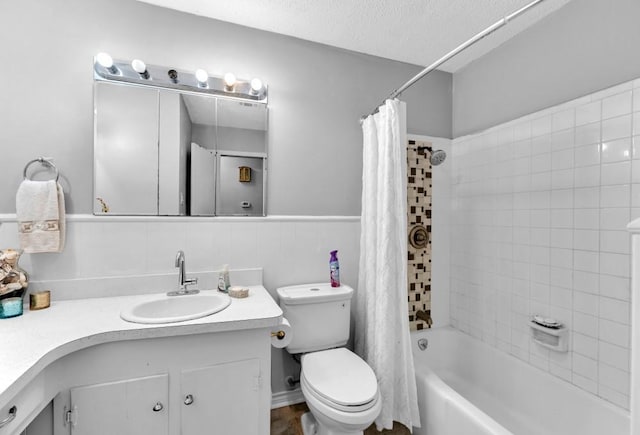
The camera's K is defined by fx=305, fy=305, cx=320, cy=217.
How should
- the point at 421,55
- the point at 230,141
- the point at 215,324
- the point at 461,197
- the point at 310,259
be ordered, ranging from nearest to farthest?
1. the point at 215,324
2. the point at 230,141
3. the point at 310,259
4. the point at 421,55
5. the point at 461,197

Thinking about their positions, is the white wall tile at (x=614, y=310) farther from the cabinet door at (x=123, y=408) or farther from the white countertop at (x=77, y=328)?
the cabinet door at (x=123, y=408)

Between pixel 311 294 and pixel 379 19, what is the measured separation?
Answer: 1.68 meters

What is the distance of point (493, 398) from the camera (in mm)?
1970

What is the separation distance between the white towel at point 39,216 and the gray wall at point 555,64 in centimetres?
265

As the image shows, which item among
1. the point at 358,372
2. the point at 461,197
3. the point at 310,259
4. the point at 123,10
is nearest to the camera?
the point at 358,372

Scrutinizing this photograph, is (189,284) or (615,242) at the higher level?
(615,242)

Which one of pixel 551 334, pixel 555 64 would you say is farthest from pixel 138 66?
Result: pixel 551 334

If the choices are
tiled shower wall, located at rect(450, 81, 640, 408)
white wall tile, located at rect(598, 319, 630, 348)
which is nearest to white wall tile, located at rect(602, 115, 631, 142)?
tiled shower wall, located at rect(450, 81, 640, 408)

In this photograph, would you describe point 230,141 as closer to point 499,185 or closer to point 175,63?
point 175,63

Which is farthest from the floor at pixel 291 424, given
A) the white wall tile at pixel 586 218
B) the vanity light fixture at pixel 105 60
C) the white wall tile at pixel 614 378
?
the vanity light fixture at pixel 105 60

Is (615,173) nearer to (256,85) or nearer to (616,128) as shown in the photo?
(616,128)

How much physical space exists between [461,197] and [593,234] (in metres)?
0.91

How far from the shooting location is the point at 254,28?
1.91 metres

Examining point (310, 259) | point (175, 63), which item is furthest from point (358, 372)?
point (175, 63)
